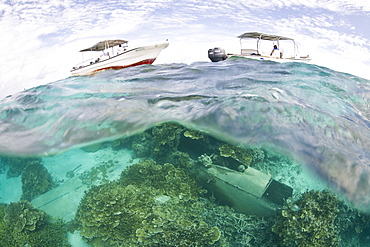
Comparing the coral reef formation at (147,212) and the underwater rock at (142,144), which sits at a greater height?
the underwater rock at (142,144)

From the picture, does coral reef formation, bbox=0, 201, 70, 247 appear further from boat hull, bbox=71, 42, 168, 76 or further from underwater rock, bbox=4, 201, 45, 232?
boat hull, bbox=71, 42, 168, 76

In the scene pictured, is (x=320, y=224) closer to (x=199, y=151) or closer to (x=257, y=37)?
(x=199, y=151)

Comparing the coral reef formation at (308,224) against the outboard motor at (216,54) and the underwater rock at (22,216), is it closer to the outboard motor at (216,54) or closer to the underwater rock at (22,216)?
the underwater rock at (22,216)

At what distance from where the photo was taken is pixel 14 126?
10562 mm

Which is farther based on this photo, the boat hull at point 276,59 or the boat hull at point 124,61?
the boat hull at point 276,59

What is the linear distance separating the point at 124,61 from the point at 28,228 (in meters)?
17.8

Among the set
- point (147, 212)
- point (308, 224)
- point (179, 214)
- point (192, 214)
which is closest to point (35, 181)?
point (147, 212)

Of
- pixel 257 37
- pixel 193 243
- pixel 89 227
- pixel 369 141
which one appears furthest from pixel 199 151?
pixel 257 37

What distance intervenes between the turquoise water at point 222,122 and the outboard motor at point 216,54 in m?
10.3

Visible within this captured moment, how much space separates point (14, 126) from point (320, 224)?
1135 centimetres

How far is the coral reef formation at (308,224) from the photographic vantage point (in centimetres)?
659

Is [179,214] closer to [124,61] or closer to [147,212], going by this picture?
[147,212]

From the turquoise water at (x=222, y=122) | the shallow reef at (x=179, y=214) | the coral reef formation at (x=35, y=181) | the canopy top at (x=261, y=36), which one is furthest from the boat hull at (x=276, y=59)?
the coral reef formation at (x=35, y=181)

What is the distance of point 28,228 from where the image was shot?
280 inches
